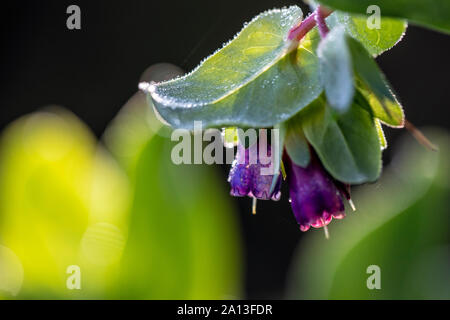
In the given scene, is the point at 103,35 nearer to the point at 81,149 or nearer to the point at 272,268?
the point at 272,268

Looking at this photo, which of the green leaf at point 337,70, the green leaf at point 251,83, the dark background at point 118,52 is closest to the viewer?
the green leaf at point 337,70

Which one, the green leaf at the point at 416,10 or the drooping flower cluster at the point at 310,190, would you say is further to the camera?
the drooping flower cluster at the point at 310,190

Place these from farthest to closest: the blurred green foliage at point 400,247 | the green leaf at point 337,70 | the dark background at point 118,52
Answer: the dark background at point 118,52 < the blurred green foliage at point 400,247 < the green leaf at point 337,70

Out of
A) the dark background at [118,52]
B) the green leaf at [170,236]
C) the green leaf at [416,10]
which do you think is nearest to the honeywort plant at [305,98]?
the green leaf at [416,10]

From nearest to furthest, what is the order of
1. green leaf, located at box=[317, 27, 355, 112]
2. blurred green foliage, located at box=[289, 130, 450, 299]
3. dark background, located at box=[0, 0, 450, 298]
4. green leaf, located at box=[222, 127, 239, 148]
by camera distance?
green leaf, located at box=[317, 27, 355, 112]
green leaf, located at box=[222, 127, 239, 148]
blurred green foliage, located at box=[289, 130, 450, 299]
dark background, located at box=[0, 0, 450, 298]

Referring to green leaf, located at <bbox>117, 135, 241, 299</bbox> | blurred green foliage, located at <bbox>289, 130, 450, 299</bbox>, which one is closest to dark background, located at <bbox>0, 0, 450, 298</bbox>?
blurred green foliage, located at <bbox>289, 130, 450, 299</bbox>

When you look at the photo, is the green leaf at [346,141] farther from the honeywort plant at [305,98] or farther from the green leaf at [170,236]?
the green leaf at [170,236]

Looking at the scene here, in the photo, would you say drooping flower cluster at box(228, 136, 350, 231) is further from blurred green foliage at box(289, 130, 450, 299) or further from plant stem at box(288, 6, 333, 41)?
blurred green foliage at box(289, 130, 450, 299)
